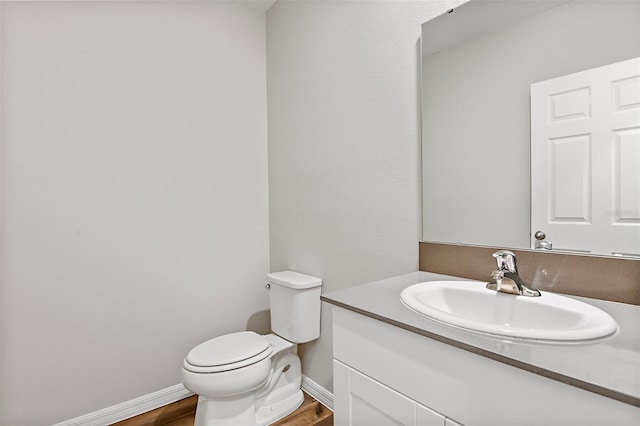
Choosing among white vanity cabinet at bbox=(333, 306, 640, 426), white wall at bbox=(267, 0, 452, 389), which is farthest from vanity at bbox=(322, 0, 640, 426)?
white wall at bbox=(267, 0, 452, 389)

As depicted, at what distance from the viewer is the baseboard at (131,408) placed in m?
1.77

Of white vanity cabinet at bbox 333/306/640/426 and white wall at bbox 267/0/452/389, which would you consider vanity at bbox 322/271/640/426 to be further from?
white wall at bbox 267/0/452/389

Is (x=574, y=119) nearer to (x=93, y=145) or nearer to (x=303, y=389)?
(x=303, y=389)

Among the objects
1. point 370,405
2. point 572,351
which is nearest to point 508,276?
point 572,351

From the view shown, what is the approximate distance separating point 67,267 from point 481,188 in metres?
1.97

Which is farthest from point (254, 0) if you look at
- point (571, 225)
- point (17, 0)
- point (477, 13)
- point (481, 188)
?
point (571, 225)

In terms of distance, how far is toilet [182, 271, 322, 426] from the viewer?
155 centimetres

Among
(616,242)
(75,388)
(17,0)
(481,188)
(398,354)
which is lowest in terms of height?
(75,388)

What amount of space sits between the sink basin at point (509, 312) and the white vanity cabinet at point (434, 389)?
0.28ft

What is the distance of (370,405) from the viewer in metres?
0.98

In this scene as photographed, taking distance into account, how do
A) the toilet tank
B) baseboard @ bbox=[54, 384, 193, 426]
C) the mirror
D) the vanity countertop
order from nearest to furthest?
the vanity countertop
the mirror
baseboard @ bbox=[54, 384, 193, 426]
the toilet tank

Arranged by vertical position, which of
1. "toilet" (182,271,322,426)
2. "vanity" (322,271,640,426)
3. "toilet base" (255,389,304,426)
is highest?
"vanity" (322,271,640,426)

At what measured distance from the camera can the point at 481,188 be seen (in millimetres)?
1270

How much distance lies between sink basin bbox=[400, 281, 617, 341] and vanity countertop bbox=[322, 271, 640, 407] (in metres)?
0.02
